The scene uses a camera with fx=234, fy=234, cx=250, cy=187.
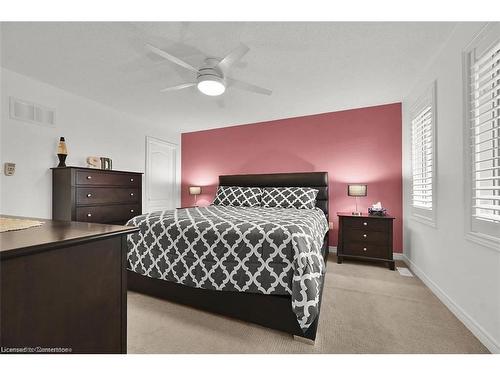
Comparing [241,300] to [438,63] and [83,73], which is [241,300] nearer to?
[438,63]

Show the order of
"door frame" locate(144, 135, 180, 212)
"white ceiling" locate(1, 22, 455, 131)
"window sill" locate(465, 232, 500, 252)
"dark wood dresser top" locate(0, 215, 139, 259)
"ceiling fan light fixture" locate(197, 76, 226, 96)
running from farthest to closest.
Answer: "door frame" locate(144, 135, 180, 212), "ceiling fan light fixture" locate(197, 76, 226, 96), "white ceiling" locate(1, 22, 455, 131), "window sill" locate(465, 232, 500, 252), "dark wood dresser top" locate(0, 215, 139, 259)

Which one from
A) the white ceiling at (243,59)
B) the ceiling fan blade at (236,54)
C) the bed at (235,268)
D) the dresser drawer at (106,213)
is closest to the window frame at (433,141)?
the white ceiling at (243,59)

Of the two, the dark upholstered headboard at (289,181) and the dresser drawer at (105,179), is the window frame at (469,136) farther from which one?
the dresser drawer at (105,179)

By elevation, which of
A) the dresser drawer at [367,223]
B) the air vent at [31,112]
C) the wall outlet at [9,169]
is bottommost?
the dresser drawer at [367,223]

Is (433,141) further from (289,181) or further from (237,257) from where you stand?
(237,257)

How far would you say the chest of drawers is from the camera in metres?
2.90

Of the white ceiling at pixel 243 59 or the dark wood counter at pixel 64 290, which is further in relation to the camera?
the white ceiling at pixel 243 59

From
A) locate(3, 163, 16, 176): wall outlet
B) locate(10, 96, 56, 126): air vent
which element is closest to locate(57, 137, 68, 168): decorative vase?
locate(10, 96, 56, 126): air vent

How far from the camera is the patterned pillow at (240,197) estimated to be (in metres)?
3.71

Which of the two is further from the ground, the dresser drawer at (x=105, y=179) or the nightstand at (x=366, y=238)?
the dresser drawer at (x=105, y=179)

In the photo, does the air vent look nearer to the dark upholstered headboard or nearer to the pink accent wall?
the pink accent wall

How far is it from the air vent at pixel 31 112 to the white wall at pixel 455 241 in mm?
4443

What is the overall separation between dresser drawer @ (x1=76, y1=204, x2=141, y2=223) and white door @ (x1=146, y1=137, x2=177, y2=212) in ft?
2.95

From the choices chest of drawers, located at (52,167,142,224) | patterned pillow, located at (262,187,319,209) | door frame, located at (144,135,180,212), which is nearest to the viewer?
chest of drawers, located at (52,167,142,224)
